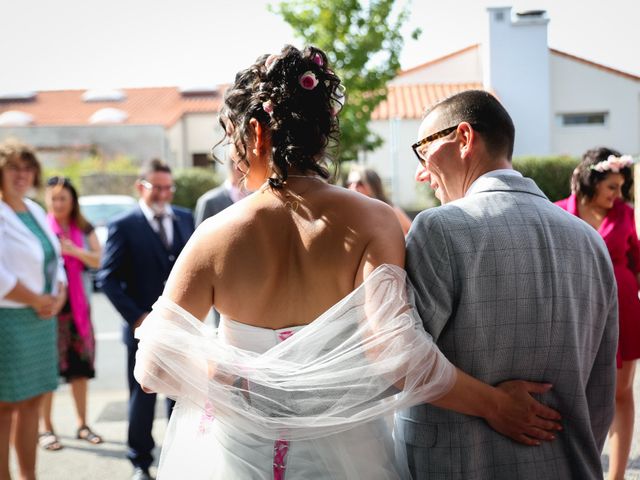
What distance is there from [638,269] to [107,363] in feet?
20.1

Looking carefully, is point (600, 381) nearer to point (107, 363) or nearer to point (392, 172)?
point (107, 363)

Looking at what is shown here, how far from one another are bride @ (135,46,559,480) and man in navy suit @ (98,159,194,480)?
2554 millimetres

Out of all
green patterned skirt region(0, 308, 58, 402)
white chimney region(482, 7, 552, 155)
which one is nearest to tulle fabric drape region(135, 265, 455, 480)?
green patterned skirt region(0, 308, 58, 402)

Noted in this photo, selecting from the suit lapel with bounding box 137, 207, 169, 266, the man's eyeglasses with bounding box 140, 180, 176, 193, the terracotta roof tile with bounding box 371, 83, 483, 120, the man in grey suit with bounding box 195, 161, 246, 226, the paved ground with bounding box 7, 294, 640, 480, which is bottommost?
the paved ground with bounding box 7, 294, 640, 480

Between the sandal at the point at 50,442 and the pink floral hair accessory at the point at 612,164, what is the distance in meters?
4.41

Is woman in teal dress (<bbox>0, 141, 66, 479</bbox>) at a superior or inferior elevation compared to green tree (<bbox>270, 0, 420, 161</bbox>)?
inferior

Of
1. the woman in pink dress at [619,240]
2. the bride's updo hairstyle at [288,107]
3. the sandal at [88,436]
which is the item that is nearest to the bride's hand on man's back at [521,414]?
the bride's updo hairstyle at [288,107]

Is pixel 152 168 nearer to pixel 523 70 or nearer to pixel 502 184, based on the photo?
pixel 502 184

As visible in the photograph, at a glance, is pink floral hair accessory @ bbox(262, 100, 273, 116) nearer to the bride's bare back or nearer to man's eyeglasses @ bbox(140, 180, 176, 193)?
the bride's bare back

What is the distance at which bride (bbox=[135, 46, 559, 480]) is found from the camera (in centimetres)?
201

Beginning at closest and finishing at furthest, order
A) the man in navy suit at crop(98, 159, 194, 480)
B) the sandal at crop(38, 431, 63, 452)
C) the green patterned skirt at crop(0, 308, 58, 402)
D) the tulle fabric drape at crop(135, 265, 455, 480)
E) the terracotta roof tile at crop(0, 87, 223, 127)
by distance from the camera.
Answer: the tulle fabric drape at crop(135, 265, 455, 480)
the green patterned skirt at crop(0, 308, 58, 402)
the man in navy suit at crop(98, 159, 194, 480)
the sandal at crop(38, 431, 63, 452)
the terracotta roof tile at crop(0, 87, 223, 127)

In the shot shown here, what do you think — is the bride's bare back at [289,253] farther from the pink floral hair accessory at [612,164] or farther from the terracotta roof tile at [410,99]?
the terracotta roof tile at [410,99]

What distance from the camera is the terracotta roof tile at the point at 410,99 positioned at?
92.9ft

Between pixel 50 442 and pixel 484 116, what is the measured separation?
4.54 meters
